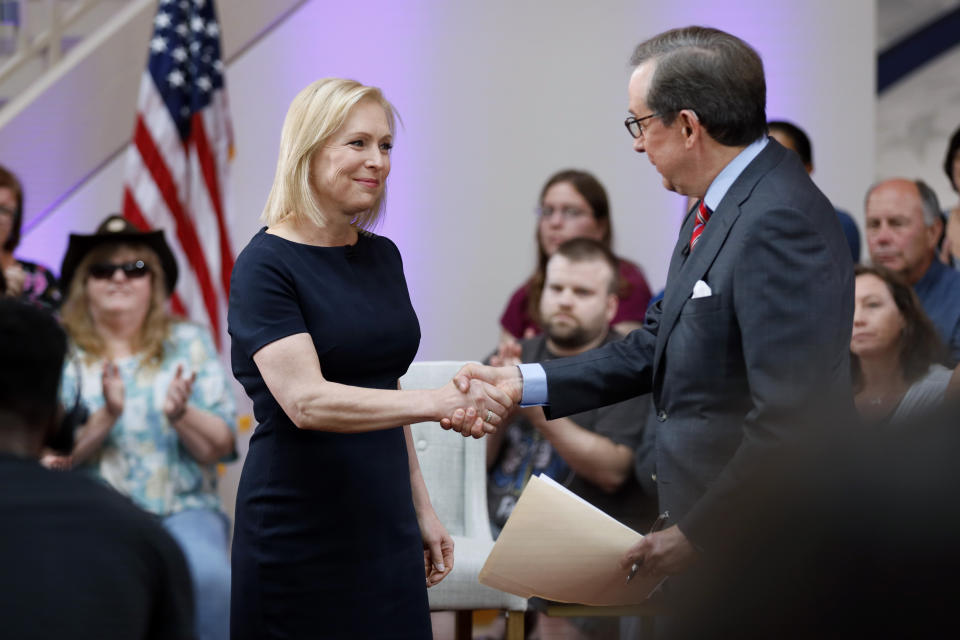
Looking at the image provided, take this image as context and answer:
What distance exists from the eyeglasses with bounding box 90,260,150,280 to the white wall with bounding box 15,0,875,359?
1667 millimetres

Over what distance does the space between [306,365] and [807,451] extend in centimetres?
140

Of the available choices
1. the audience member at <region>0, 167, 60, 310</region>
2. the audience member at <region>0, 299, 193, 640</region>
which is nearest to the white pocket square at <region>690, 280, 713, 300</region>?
the audience member at <region>0, 299, 193, 640</region>

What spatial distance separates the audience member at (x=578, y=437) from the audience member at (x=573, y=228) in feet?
1.37

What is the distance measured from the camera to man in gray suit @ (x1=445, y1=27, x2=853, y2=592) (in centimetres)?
185

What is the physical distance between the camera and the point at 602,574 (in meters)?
2.13

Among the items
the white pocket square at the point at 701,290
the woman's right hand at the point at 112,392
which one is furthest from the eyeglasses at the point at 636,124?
the woman's right hand at the point at 112,392

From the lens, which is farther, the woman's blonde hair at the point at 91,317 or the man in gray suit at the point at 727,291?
the woman's blonde hair at the point at 91,317

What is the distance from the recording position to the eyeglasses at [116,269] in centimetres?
386

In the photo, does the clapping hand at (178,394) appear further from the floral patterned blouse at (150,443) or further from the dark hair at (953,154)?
the dark hair at (953,154)

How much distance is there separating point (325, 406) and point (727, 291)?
741 mm

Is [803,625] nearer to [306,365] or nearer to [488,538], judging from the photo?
[306,365]

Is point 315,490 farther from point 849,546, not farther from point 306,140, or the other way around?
point 849,546

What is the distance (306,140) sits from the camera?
2.14 metres

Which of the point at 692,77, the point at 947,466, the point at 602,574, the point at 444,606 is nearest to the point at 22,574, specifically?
the point at 947,466
